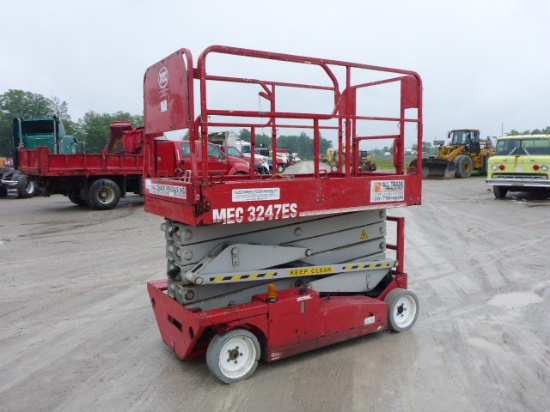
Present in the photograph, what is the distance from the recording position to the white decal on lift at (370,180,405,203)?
435cm

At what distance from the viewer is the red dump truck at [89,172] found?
12.8m

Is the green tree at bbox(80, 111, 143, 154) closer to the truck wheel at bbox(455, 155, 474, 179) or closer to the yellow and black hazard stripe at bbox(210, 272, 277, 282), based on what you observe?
the truck wheel at bbox(455, 155, 474, 179)

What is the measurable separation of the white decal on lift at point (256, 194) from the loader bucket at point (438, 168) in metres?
22.3

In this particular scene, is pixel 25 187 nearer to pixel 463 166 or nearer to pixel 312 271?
pixel 312 271

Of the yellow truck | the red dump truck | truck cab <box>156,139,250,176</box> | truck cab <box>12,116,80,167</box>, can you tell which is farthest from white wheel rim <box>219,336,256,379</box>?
truck cab <box>12,116,80,167</box>

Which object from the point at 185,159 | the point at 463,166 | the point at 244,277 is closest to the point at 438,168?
the point at 463,166

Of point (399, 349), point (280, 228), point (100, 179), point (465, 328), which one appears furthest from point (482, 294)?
point (100, 179)

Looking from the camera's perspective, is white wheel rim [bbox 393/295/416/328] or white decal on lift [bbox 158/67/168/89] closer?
white decal on lift [bbox 158/67/168/89]

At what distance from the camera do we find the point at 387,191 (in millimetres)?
4457

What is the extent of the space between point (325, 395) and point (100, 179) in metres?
11.8

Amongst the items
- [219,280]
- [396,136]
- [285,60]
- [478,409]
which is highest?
[285,60]

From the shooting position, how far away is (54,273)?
6855 mm

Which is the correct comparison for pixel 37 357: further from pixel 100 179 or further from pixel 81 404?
pixel 100 179

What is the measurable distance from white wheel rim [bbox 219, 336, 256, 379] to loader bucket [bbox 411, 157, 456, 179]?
2240 cm
